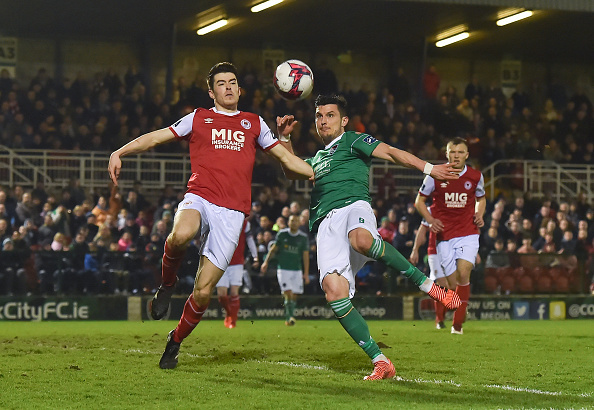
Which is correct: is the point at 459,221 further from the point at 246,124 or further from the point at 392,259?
the point at 246,124

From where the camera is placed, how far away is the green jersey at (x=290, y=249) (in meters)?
17.0

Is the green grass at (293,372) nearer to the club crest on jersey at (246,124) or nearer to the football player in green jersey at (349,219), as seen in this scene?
the football player in green jersey at (349,219)

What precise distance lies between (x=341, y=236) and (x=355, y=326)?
783mm

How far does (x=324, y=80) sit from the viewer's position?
1011 inches

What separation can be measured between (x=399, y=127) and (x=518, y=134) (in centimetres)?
402

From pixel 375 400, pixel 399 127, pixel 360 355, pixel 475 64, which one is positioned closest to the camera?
pixel 375 400

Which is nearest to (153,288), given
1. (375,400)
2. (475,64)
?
(375,400)

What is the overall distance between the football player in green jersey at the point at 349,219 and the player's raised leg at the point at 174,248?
42.1 inches

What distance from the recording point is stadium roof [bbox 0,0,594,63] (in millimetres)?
23875

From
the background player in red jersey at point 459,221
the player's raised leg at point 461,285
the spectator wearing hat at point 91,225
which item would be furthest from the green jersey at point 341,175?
the spectator wearing hat at point 91,225

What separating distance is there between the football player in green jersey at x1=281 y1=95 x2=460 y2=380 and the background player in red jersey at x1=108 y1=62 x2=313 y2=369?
29 centimetres

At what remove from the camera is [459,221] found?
42.2 feet

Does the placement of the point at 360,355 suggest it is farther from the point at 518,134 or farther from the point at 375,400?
the point at 518,134

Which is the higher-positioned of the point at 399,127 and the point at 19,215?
the point at 399,127
